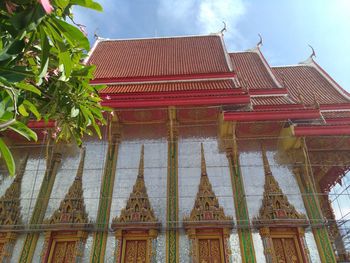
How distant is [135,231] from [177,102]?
2701mm

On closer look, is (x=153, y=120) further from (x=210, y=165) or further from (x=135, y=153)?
(x=210, y=165)

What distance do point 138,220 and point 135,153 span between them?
5.41ft

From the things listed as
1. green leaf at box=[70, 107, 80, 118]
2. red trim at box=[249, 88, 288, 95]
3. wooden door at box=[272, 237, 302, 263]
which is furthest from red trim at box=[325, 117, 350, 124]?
green leaf at box=[70, 107, 80, 118]

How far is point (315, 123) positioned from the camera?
6156 millimetres

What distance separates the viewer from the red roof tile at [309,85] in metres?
7.96

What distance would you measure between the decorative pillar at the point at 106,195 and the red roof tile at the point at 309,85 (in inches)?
186

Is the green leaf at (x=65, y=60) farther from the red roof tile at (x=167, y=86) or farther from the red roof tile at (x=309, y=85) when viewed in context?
the red roof tile at (x=309, y=85)

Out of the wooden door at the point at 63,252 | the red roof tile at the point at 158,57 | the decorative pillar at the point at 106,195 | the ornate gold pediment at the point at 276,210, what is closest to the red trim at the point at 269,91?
the red roof tile at the point at 158,57

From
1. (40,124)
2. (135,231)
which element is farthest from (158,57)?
(135,231)

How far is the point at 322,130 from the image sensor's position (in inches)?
231

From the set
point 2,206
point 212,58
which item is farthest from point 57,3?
point 212,58

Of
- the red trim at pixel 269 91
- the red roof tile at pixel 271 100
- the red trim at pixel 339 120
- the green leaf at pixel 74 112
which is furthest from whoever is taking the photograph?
the red trim at pixel 269 91

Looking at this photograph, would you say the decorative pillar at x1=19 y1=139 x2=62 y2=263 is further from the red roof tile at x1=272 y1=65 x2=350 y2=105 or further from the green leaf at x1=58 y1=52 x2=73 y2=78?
the red roof tile at x1=272 y1=65 x2=350 y2=105

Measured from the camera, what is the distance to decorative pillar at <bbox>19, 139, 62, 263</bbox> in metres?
5.37
